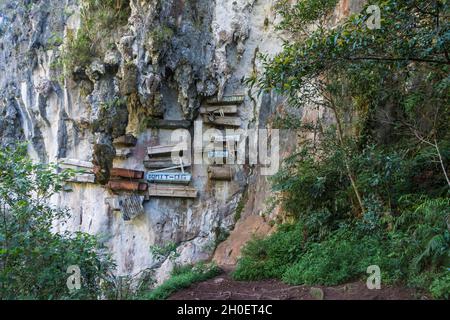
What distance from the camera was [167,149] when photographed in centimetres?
1310

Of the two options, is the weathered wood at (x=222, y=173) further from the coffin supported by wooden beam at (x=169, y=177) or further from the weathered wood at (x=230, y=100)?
the weathered wood at (x=230, y=100)

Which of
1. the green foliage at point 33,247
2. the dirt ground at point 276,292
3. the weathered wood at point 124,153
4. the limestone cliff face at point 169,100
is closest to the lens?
the dirt ground at point 276,292

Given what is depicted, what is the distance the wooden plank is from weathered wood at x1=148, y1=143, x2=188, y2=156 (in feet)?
4.12

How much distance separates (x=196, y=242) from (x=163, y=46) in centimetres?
595

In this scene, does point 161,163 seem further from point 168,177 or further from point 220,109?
point 220,109

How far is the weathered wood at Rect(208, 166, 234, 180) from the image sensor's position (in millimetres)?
12734

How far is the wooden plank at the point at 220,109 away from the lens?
42.4ft

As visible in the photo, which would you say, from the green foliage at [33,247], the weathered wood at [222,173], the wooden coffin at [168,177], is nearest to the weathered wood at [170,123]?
the wooden coffin at [168,177]

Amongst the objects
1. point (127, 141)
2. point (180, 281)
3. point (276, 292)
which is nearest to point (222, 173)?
point (127, 141)

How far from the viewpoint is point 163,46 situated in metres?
12.6

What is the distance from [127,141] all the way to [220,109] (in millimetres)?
3087

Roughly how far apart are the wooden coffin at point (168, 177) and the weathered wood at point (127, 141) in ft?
3.64

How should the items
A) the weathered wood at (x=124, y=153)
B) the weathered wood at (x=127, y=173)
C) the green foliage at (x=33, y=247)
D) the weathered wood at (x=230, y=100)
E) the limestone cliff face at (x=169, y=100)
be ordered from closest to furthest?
the green foliage at (x=33, y=247)
the limestone cliff face at (x=169, y=100)
the weathered wood at (x=230, y=100)
the weathered wood at (x=127, y=173)
the weathered wood at (x=124, y=153)

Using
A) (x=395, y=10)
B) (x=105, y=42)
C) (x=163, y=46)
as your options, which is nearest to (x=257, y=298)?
(x=395, y=10)
